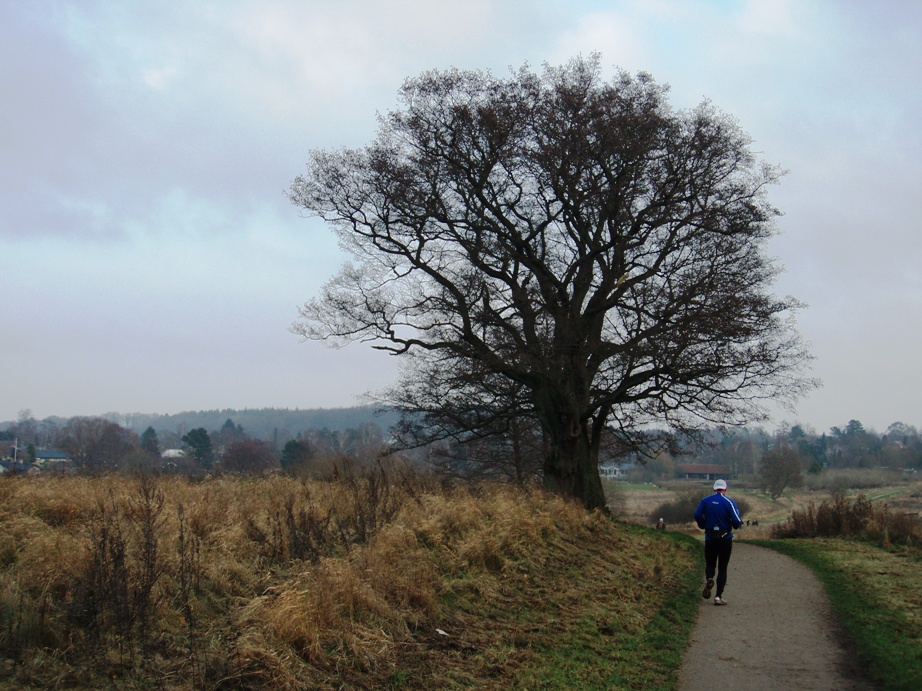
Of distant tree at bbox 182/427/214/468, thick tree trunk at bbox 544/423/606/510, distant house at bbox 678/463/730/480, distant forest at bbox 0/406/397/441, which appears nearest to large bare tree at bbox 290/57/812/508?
thick tree trunk at bbox 544/423/606/510

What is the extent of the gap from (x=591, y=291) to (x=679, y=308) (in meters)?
4.07

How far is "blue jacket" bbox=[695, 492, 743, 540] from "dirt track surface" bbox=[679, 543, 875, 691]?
104 centimetres

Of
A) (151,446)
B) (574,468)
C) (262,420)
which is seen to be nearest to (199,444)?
(151,446)

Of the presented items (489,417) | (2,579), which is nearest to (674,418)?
(489,417)

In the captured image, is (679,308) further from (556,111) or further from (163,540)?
(163,540)

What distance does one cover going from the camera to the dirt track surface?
729 centimetres

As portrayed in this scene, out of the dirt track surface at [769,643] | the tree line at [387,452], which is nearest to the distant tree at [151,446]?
the tree line at [387,452]

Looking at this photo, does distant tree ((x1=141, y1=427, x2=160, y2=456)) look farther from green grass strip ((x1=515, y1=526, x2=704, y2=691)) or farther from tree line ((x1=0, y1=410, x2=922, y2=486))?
green grass strip ((x1=515, y1=526, x2=704, y2=691))

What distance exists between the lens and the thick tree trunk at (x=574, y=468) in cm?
2269

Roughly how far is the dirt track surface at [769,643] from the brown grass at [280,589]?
929 mm

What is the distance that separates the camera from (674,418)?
22.2m

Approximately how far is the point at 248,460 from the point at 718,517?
47.9ft

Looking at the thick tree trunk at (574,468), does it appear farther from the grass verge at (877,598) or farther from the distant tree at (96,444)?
the distant tree at (96,444)

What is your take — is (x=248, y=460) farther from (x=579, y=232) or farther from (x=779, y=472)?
(x=779, y=472)
